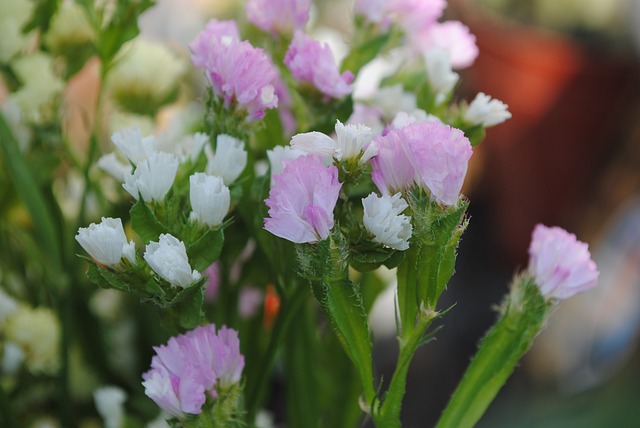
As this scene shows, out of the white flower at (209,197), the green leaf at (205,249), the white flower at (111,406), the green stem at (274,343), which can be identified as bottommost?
the white flower at (111,406)

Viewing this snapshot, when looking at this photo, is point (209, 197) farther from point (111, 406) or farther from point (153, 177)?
point (111, 406)

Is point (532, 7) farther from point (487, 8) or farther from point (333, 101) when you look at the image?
point (333, 101)

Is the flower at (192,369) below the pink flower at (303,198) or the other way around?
below

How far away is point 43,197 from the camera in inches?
15.9

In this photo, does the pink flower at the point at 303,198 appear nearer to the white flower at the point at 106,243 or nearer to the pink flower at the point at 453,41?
the white flower at the point at 106,243

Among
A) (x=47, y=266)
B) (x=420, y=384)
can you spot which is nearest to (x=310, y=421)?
(x=47, y=266)

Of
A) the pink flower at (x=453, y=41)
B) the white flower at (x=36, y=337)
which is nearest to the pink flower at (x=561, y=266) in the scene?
the pink flower at (x=453, y=41)

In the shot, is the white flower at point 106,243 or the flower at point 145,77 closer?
the white flower at point 106,243

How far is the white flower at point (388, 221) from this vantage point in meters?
0.26

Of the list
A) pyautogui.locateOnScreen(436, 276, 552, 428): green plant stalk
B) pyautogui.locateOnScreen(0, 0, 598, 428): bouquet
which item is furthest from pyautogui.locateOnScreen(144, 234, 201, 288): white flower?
pyautogui.locateOnScreen(436, 276, 552, 428): green plant stalk

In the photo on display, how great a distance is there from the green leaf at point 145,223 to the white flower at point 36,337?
120mm

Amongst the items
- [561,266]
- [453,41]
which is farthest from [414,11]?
[561,266]

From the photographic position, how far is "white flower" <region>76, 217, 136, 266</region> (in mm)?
271

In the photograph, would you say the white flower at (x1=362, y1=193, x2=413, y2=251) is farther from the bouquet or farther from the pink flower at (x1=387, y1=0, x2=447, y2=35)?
the pink flower at (x1=387, y1=0, x2=447, y2=35)
